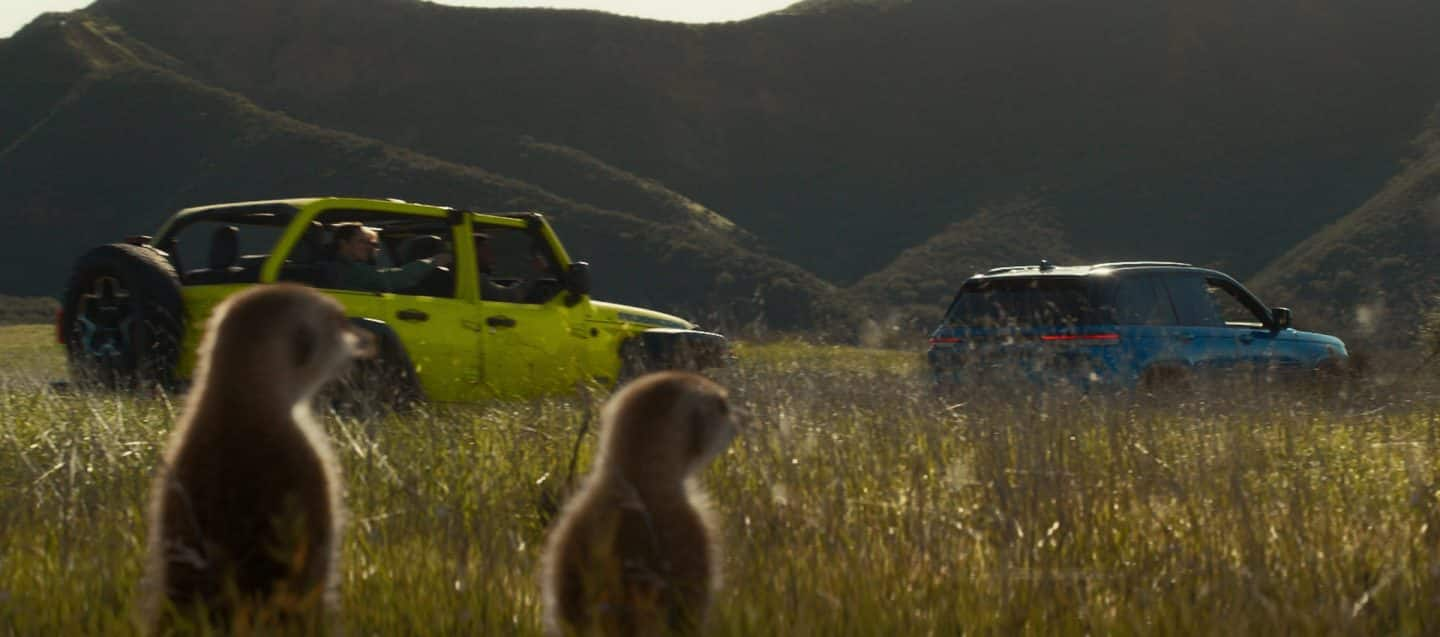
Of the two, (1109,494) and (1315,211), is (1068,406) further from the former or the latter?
(1315,211)

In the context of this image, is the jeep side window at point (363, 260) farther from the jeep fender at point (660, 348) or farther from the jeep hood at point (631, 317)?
the jeep fender at point (660, 348)

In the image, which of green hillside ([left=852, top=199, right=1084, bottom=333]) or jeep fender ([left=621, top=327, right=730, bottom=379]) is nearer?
jeep fender ([left=621, top=327, right=730, bottom=379])

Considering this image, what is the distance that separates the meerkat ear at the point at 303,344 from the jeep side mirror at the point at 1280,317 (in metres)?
10.8

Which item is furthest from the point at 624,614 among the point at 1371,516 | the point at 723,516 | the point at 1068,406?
the point at 1068,406

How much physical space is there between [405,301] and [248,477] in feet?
19.7

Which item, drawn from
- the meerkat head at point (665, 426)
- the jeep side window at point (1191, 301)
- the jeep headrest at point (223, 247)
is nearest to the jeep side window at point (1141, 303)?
the jeep side window at point (1191, 301)

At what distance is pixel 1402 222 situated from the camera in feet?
212

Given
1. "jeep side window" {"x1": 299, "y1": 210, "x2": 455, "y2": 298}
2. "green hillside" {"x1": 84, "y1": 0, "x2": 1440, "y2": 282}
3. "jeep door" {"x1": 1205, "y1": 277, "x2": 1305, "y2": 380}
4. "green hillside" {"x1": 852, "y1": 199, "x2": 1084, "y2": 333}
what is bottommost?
"green hillside" {"x1": 852, "y1": 199, "x2": 1084, "y2": 333}

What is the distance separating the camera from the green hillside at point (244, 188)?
79000 millimetres

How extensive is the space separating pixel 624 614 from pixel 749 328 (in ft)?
18.0

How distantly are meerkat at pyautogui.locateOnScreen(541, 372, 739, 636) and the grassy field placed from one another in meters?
0.28

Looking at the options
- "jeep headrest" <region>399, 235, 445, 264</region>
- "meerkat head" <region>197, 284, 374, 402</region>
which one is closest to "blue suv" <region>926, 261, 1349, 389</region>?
"jeep headrest" <region>399, 235, 445, 264</region>

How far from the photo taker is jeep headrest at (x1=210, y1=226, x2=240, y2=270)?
793 cm

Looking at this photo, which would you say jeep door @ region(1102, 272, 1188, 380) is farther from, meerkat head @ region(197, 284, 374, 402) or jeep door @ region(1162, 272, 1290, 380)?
meerkat head @ region(197, 284, 374, 402)
